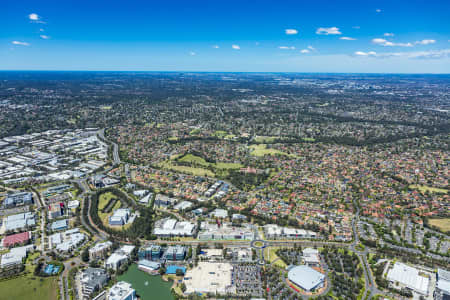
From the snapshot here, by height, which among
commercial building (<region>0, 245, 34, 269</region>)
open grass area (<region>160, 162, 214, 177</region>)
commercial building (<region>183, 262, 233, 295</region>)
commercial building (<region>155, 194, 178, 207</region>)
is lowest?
commercial building (<region>183, 262, 233, 295</region>)

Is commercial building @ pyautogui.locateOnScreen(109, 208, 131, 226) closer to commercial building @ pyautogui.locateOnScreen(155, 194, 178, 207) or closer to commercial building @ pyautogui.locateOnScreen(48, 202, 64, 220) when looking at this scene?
commercial building @ pyautogui.locateOnScreen(155, 194, 178, 207)

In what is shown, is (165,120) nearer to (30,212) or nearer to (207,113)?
(207,113)

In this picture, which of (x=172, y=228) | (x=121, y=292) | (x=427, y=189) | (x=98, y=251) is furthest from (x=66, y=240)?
(x=427, y=189)

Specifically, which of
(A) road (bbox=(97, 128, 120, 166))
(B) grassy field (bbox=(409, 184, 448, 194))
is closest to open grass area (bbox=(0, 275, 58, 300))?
(A) road (bbox=(97, 128, 120, 166))

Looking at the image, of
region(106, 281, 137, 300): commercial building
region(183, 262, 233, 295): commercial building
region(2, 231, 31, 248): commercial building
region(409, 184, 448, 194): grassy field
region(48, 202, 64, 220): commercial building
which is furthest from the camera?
region(409, 184, 448, 194): grassy field

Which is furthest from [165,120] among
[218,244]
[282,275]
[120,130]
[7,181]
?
[282,275]

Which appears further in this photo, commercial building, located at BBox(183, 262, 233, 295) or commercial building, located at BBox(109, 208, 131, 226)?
commercial building, located at BBox(109, 208, 131, 226)
